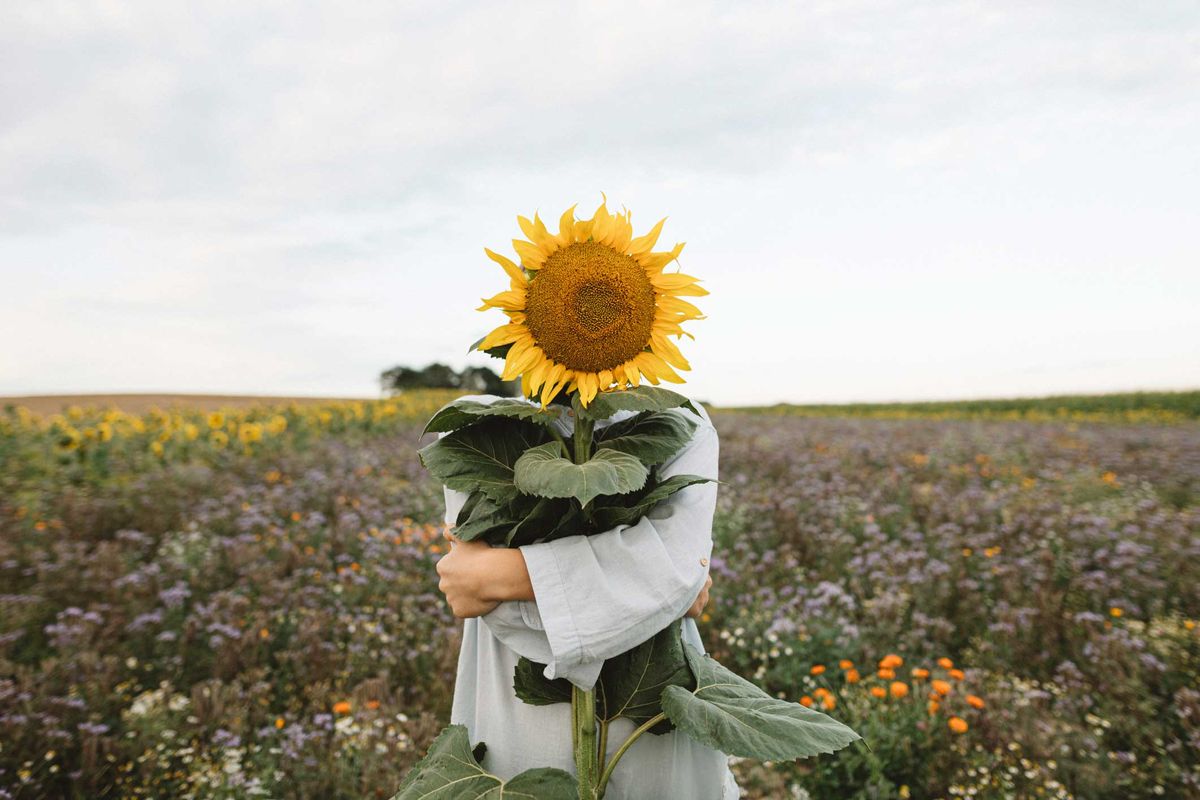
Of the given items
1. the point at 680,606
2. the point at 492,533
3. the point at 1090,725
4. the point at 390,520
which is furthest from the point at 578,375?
the point at 390,520

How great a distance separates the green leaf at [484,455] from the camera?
136cm

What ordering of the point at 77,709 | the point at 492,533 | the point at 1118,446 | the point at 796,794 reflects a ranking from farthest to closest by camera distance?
the point at 1118,446, the point at 77,709, the point at 796,794, the point at 492,533

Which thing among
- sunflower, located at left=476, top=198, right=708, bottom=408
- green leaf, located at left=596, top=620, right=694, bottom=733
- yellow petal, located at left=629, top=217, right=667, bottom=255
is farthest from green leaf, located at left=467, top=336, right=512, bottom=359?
green leaf, located at left=596, top=620, right=694, bottom=733

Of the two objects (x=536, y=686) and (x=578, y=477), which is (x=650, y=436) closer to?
(x=578, y=477)

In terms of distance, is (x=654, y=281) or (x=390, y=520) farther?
(x=390, y=520)

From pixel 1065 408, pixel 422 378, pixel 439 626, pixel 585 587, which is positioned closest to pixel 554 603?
pixel 585 587

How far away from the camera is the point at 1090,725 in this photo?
343 cm

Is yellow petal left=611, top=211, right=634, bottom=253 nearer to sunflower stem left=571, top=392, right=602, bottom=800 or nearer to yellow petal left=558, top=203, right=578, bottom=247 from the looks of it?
yellow petal left=558, top=203, right=578, bottom=247

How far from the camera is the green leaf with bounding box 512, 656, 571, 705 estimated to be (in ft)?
4.87

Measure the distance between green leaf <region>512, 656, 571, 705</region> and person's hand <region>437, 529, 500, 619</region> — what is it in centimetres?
18

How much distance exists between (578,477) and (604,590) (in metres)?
0.25

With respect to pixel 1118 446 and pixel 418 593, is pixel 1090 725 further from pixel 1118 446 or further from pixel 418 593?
pixel 1118 446

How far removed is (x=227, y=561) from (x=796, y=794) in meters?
3.91

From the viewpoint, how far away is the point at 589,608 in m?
1.30
